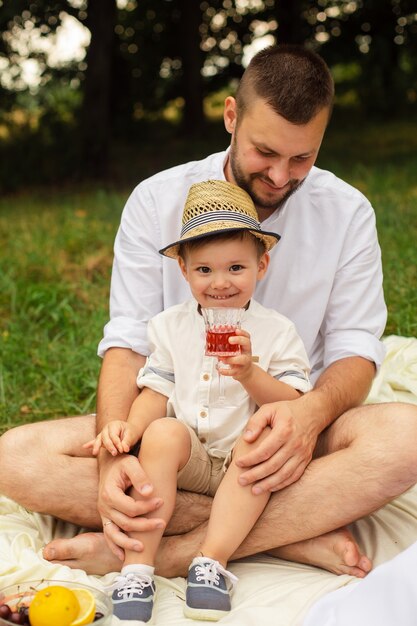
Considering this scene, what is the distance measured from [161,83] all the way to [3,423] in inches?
487

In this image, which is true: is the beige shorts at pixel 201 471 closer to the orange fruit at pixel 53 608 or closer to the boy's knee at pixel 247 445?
the boy's knee at pixel 247 445

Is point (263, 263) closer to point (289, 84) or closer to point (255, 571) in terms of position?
point (289, 84)

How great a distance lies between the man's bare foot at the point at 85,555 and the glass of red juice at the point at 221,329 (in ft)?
2.59

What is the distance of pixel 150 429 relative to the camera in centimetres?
324

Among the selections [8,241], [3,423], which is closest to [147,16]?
[8,241]

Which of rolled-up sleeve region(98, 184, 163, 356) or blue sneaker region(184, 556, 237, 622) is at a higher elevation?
rolled-up sleeve region(98, 184, 163, 356)

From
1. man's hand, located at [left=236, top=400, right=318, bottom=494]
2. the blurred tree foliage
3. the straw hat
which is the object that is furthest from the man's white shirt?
the blurred tree foliage

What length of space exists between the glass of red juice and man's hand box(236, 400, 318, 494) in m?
0.24

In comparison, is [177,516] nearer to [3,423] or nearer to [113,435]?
[113,435]

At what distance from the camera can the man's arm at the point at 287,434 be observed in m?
3.16

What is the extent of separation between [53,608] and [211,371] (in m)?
1.08

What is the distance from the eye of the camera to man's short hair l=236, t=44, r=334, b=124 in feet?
11.6

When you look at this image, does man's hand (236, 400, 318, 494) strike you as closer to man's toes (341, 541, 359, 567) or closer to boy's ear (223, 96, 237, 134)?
man's toes (341, 541, 359, 567)

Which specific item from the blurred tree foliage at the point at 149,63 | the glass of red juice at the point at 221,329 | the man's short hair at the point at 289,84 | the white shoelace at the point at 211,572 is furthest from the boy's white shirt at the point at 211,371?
the blurred tree foliage at the point at 149,63
